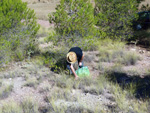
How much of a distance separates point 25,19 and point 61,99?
486cm

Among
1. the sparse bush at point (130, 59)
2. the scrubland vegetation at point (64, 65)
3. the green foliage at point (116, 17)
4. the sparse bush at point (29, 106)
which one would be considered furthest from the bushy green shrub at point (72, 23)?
the green foliage at point (116, 17)

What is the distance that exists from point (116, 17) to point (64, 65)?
470 centimetres

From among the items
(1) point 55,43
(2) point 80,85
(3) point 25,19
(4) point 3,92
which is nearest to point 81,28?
(1) point 55,43

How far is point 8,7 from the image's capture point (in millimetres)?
7516

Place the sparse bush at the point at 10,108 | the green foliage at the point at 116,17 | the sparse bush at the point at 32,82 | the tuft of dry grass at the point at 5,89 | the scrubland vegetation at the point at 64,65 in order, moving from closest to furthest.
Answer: the sparse bush at the point at 10,108
the scrubland vegetation at the point at 64,65
the tuft of dry grass at the point at 5,89
the sparse bush at the point at 32,82
the green foliage at the point at 116,17

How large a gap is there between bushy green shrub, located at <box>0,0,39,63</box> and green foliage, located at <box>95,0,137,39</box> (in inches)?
148

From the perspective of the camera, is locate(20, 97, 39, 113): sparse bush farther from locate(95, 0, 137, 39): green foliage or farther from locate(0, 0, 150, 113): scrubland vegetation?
locate(95, 0, 137, 39): green foliage

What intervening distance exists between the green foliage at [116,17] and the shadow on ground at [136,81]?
4.14 meters

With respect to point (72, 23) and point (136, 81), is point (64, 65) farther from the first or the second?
point (136, 81)

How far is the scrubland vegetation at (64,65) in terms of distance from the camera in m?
4.25

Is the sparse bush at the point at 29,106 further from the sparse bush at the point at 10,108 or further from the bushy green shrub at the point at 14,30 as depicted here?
the bushy green shrub at the point at 14,30

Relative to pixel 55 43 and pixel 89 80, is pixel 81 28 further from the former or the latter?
pixel 89 80

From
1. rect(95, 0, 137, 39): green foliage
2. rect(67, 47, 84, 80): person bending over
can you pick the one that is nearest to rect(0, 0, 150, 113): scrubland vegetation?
rect(95, 0, 137, 39): green foliage

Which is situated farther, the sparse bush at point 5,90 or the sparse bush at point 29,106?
the sparse bush at point 5,90
